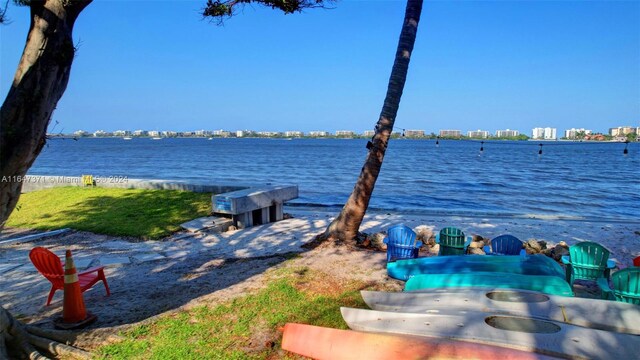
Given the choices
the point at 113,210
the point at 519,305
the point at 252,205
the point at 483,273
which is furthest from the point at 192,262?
the point at 113,210

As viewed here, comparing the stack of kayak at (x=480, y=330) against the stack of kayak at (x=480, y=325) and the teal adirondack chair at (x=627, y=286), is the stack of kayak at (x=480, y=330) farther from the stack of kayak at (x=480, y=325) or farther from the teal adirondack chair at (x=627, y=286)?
the teal adirondack chair at (x=627, y=286)

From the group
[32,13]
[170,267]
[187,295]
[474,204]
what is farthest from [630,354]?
[474,204]

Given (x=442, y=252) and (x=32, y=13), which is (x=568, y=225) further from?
(x=32, y=13)

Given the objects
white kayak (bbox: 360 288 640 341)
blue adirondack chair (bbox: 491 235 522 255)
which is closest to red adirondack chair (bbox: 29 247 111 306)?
white kayak (bbox: 360 288 640 341)

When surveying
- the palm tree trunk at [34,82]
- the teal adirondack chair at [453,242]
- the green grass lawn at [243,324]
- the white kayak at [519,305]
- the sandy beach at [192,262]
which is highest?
the palm tree trunk at [34,82]

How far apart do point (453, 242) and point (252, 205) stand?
5.62 metres

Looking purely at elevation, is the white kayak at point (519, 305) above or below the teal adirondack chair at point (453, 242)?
above

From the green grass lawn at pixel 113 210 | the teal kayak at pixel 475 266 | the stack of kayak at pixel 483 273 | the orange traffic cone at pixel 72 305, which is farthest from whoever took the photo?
the green grass lawn at pixel 113 210

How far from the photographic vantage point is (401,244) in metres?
7.35

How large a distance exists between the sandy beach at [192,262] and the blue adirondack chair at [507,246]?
229cm

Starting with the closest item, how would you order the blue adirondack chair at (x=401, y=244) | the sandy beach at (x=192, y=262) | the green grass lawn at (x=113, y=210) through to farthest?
1. the sandy beach at (x=192, y=262)
2. the blue adirondack chair at (x=401, y=244)
3. the green grass lawn at (x=113, y=210)

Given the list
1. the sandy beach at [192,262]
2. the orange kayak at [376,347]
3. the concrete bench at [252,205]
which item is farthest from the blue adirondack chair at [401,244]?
the concrete bench at [252,205]

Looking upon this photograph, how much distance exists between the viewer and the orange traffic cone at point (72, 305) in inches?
186

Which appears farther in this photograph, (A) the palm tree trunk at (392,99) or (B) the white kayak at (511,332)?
(A) the palm tree trunk at (392,99)
